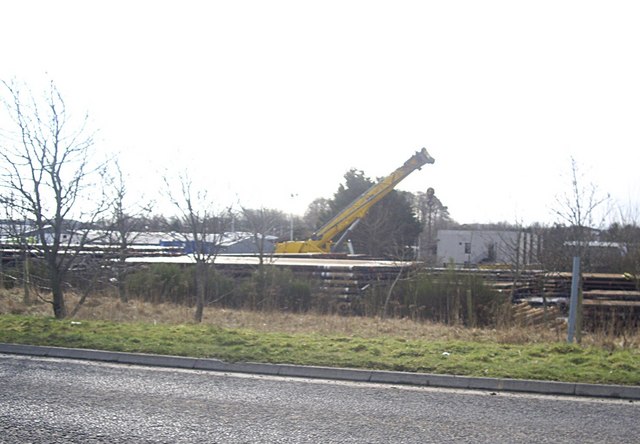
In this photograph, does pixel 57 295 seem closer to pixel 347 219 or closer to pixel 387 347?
pixel 387 347

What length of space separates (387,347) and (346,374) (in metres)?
1.70

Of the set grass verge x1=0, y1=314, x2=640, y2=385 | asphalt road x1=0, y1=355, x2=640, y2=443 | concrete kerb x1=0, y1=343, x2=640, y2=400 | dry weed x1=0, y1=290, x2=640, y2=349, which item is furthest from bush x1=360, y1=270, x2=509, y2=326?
asphalt road x1=0, y1=355, x2=640, y2=443

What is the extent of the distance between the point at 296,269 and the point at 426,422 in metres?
15.7

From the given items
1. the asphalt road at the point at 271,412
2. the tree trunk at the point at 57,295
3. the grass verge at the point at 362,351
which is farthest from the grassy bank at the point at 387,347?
the tree trunk at the point at 57,295

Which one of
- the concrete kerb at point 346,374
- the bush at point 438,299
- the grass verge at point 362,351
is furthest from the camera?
the bush at point 438,299

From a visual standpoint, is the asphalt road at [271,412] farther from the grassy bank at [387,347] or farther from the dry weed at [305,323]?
the dry weed at [305,323]

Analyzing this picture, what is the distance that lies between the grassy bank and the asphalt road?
2.45 feet

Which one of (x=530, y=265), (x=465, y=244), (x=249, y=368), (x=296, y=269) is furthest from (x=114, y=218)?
(x=465, y=244)

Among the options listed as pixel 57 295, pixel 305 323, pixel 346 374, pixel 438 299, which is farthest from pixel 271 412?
pixel 438 299

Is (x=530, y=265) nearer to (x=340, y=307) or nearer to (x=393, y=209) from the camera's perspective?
(x=340, y=307)

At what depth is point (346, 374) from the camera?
28.1ft

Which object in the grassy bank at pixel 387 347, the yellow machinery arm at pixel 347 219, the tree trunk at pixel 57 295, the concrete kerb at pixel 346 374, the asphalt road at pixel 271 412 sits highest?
the yellow machinery arm at pixel 347 219

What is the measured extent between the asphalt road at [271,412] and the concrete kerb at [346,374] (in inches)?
9.5

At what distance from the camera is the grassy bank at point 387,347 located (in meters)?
8.66
